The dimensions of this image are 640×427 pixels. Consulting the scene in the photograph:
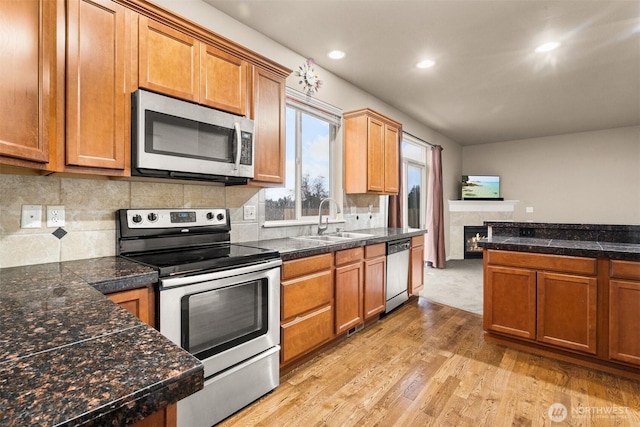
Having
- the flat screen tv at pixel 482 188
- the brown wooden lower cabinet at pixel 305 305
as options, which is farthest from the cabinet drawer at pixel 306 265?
the flat screen tv at pixel 482 188

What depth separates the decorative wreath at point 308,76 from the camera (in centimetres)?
318

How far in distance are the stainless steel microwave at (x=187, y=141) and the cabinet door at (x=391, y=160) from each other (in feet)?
6.96

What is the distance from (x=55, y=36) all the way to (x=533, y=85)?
4.69 m

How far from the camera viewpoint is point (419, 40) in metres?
2.92

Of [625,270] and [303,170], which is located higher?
[303,170]

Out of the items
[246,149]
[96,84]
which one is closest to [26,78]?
[96,84]

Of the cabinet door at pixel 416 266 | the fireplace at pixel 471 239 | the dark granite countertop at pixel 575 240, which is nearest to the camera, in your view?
the dark granite countertop at pixel 575 240

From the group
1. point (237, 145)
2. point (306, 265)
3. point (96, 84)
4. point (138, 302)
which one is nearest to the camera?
point (138, 302)

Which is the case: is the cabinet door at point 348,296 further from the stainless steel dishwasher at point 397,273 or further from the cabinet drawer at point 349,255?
the stainless steel dishwasher at point 397,273

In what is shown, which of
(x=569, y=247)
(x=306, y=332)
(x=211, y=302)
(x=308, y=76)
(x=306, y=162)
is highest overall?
(x=308, y=76)

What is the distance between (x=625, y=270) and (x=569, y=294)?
37cm

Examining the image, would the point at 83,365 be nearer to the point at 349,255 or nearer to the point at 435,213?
the point at 349,255

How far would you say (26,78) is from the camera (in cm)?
124
